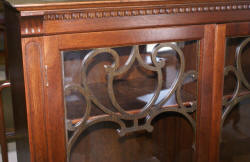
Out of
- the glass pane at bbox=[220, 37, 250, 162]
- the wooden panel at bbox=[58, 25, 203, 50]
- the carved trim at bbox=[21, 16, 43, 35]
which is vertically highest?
the carved trim at bbox=[21, 16, 43, 35]

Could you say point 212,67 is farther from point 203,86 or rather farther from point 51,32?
point 51,32

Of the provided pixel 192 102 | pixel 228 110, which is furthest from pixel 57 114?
pixel 228 110

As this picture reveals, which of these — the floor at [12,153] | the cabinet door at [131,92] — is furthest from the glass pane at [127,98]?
the floor at [12,153]

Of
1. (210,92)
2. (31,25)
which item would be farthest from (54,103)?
(210,92)

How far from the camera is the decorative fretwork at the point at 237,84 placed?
0.82m

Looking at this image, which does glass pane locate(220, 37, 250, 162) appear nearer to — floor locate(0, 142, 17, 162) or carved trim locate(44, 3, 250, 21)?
carved trim locate(44, 3, 250, 21)

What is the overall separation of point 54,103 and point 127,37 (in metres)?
0.19

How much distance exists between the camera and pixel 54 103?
2.12ft

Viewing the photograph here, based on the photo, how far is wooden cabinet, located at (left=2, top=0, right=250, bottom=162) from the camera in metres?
0.63

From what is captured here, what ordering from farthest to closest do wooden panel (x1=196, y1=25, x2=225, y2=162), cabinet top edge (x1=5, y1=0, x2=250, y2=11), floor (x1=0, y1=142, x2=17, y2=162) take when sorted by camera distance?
floor (x1=0, y1=142, x2=17, y2=162)
wooden panel (x1=196, y1=25, x2=225, y2=162)
cabinet top edge (x1=5, y1=0, x2=250, y2=11)

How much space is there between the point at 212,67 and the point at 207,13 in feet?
0.40

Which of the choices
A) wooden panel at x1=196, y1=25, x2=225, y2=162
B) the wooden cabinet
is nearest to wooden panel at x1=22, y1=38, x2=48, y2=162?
the wooden cabinet

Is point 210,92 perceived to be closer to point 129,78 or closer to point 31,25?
point 129,78

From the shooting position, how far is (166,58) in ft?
2.39
